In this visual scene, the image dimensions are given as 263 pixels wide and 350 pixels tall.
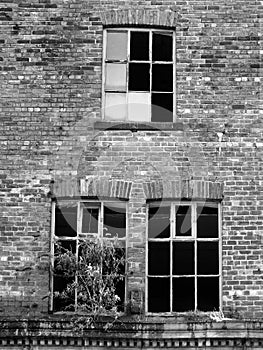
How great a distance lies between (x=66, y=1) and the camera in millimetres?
15789

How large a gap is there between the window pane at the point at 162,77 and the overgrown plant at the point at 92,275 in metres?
3.05

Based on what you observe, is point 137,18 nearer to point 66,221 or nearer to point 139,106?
point 139,106

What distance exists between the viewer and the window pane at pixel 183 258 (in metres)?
14.6

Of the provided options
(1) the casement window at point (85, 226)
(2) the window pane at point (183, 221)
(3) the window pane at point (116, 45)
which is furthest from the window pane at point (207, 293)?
(3) the window pane at point (116, 45)

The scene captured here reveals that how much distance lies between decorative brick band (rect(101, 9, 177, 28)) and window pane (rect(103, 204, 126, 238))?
3482 mm

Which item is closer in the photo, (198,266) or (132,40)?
(198,266)

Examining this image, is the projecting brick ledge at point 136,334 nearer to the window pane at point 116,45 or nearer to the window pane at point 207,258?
the window pane at point 207,258

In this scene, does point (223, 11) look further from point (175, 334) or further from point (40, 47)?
point (175, 334)

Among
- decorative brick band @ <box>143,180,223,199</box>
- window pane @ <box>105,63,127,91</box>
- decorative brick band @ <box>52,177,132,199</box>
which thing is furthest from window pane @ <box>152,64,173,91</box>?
decorative brick band @ <box>52,177,132,199</box>

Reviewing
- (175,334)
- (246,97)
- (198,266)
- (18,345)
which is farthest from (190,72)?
(18,345)

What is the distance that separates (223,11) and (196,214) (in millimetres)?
3915

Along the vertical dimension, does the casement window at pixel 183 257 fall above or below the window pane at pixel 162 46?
below

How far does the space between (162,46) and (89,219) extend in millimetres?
3564

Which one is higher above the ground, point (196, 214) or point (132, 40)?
point (132, 40)
